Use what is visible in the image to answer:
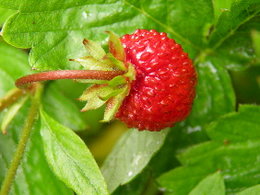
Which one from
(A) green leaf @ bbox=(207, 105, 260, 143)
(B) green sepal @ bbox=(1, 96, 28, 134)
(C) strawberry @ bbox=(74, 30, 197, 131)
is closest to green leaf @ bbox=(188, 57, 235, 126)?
(A) green leaf @ bbox=(207, 105, 260, 143)

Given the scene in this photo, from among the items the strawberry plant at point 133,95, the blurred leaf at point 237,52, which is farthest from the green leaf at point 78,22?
the blurred leaf at point 237,52

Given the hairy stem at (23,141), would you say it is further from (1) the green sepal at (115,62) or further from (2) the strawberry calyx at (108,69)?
(1) the green sepal at (115,62)

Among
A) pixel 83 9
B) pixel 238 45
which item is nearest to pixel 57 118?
pixel 83 9

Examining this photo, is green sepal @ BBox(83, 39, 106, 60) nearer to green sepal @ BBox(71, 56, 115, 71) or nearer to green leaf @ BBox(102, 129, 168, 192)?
green sepal @ BBox(71, 56, 115, 71)

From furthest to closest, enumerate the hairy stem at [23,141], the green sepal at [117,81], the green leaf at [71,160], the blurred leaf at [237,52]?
the blurred leaf at [237,52] → the hairy stem at [23,141] → the green leaf at [71,160] → the green sepal at [117,81]

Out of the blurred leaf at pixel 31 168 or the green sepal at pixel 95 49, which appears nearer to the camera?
the green sepal at pixel 95 49

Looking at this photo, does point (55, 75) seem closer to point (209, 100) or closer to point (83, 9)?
point (83, 9)
